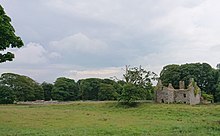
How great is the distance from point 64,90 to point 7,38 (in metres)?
61.6

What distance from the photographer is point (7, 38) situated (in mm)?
22359

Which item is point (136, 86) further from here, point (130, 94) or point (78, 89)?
point (78, 89)

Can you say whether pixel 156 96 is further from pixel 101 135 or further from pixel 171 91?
pixel 101 135

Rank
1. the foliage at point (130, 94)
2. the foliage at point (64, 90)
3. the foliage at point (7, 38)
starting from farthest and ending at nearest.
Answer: the foliage at point (64, 90), the foliage at point (130, 94), the foliage at point (7, 38)

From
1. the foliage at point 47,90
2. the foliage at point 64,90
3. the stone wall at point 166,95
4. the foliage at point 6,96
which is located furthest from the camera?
the foliage at point 47,90

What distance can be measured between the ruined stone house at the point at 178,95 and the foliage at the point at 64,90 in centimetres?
3416

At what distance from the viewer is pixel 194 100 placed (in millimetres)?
54438

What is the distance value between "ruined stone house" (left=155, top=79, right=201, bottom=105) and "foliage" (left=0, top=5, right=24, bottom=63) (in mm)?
36647

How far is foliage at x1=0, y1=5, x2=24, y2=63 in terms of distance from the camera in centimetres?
2176

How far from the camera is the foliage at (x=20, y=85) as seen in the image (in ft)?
240

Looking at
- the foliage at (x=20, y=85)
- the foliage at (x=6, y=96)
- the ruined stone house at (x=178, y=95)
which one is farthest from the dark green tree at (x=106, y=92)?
the ruined stone house at (x=178, y=95)

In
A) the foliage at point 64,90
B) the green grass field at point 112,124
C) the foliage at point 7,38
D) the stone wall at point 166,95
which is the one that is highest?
the foliage at point 7,38

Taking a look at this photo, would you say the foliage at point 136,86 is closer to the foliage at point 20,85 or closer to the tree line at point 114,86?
the tree line at point 114,86

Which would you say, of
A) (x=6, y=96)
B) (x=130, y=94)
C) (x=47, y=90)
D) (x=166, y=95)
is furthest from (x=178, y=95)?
(x=47, y=90)
